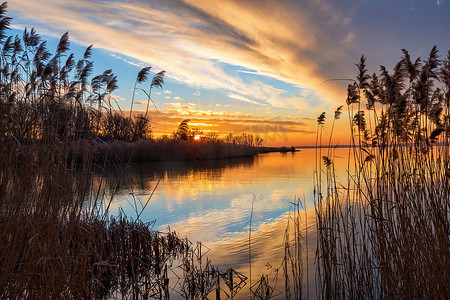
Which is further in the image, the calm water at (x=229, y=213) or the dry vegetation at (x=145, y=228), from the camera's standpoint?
the calm water at (x=229, y=213)

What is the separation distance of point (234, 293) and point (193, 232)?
3.21 metres

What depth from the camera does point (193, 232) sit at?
22.4 ft

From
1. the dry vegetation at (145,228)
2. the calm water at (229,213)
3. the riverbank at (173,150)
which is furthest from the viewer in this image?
the riverbank at (173,150)

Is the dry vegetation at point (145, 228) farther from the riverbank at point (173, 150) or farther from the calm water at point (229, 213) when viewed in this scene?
the riverbank at point (173, 150)

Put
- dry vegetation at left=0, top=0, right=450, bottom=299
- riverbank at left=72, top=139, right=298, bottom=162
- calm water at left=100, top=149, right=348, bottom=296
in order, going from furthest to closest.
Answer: riverbank at left=72, top=139, right=298, bottom=162, calm water at left=100, top=149, right=348, bottom=296, dry vegetation at left=0, top=0, right=450, bottom=299

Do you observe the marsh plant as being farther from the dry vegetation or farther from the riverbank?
the riverbank

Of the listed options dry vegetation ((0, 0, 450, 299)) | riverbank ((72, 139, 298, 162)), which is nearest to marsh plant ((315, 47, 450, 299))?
dry vegetation ((0, 0, 450, 299))

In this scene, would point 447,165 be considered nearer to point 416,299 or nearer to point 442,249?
point 442,249

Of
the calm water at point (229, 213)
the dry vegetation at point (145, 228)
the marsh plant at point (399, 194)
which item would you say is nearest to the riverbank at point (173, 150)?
the calm water at point (229, 213)

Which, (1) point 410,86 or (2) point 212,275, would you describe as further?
(2) point 212,275

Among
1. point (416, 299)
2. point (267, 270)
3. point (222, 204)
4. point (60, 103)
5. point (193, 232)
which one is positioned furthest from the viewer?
point (222, 204)

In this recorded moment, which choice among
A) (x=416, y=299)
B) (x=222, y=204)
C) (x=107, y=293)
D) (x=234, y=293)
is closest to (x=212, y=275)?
(x=234, y=293)

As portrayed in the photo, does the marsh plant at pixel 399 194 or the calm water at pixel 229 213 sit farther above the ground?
the marsh plant at pixel 399 194

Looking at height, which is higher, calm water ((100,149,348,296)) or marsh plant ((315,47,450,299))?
marsh plant ((315,47,450,299))
